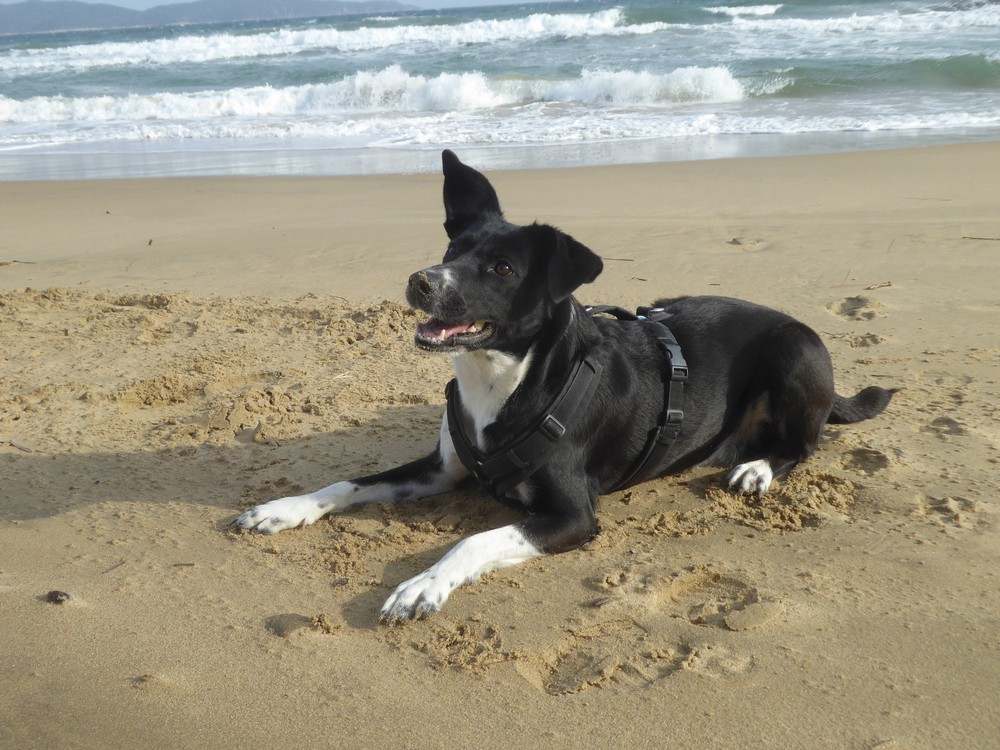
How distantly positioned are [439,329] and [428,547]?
85cm

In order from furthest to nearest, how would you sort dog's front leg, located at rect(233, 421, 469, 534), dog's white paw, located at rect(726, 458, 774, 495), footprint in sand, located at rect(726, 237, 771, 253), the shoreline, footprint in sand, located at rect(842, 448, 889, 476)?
the shoreline
footprint in sand, located at rect(726, 237, 771, 253)
footprint in sand, located at rect(842, 448, 889, 476)
dog's white paw, located at rect(726, 458, 774, 495)
dog's front leg, located at rect(233, 421, 469, 534)

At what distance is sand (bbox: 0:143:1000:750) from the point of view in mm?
2609

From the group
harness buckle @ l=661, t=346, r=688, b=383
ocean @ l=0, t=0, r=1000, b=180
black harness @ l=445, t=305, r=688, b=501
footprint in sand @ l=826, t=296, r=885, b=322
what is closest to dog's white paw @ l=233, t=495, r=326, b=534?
black harness @ l=445, t=305, r=688, b=501

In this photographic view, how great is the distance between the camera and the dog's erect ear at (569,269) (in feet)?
11.0

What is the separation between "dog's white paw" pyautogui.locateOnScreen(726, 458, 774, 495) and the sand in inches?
3.6

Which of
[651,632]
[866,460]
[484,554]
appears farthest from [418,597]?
[866,460]

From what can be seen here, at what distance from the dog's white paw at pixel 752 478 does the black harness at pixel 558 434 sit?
336mm

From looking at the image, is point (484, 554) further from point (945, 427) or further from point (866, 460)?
point (945, 427)

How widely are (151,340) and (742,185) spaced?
6.17m

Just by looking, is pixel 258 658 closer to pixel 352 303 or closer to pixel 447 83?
pixel 352 303

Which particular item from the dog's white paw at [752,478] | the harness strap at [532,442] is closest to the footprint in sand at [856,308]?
the dog's white paw at [752,478]

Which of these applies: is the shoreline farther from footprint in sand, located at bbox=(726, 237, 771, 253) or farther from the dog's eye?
the dog's eye

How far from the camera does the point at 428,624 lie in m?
3.08

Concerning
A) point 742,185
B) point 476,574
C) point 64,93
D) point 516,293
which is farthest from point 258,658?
point 64,93
